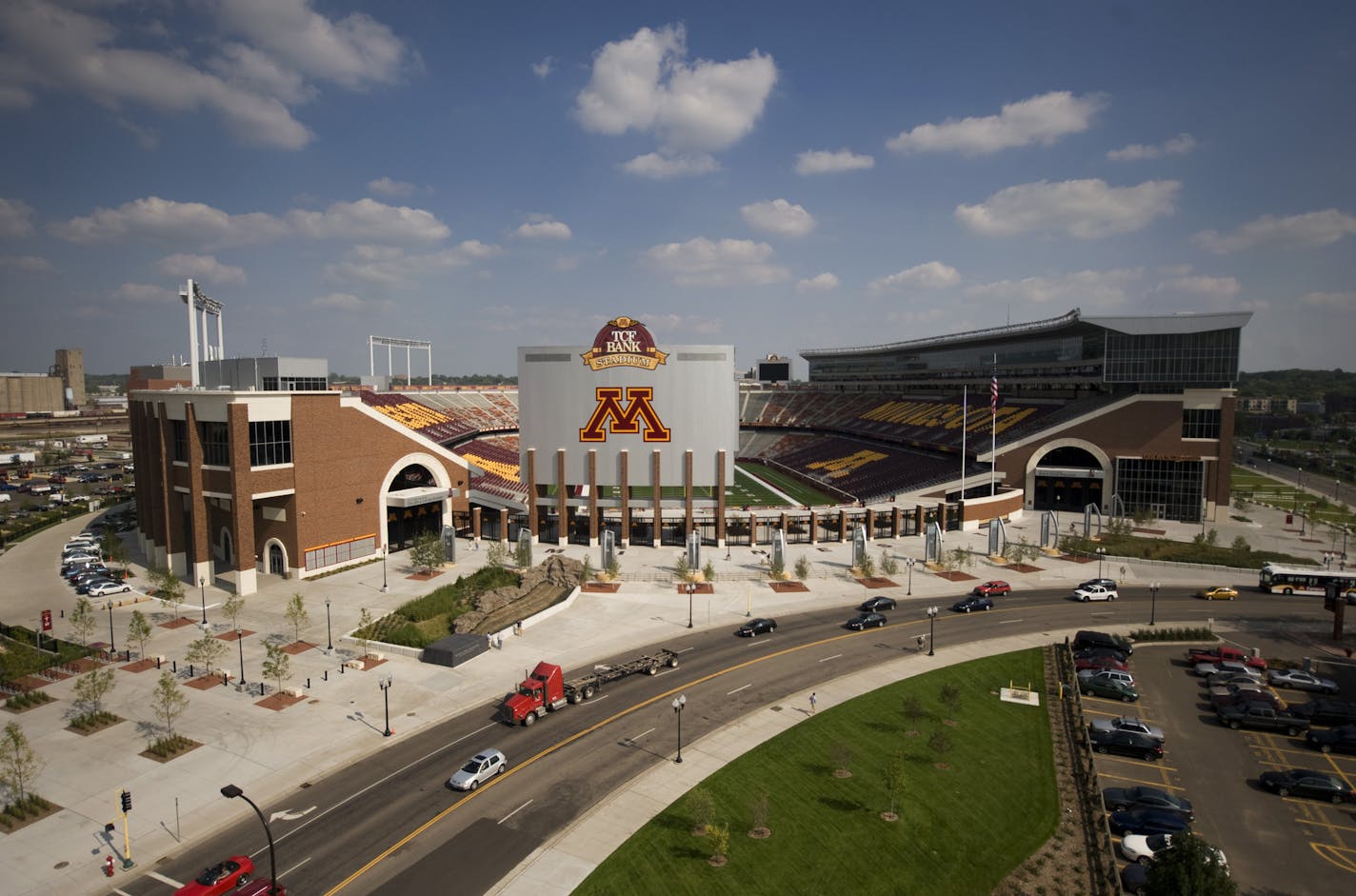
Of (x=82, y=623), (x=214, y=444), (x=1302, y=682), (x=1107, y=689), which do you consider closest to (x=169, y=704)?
(x=82, y=623)

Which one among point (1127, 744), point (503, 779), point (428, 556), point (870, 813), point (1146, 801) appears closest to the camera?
point (870, 813)

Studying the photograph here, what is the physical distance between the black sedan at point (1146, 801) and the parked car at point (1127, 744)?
3.93 meters

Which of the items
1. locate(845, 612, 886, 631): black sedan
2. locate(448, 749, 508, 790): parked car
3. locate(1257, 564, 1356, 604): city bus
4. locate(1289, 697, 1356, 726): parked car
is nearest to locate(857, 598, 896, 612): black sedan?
locate(845, 612, 886, 631): black sedan

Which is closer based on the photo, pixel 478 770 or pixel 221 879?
pixel 221 879

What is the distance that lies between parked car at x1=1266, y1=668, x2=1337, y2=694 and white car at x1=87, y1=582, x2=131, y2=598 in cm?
7657

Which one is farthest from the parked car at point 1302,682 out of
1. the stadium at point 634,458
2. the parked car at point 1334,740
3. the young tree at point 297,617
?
the young tree at point 297,617

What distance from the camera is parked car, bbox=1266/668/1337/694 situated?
38.1 metres

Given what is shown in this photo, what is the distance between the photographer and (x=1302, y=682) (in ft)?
126

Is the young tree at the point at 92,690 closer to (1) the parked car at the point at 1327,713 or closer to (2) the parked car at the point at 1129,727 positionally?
(2) the parked car at the point at 1129,727

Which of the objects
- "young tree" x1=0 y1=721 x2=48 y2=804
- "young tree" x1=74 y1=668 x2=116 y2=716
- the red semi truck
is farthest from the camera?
the red semi truck

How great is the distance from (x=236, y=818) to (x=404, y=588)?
93.0 feet

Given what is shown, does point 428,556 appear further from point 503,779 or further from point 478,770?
point 478,770

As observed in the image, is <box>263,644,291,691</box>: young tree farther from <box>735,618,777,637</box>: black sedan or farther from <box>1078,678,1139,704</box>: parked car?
<box>1078,678,1139,704</box>: parked car

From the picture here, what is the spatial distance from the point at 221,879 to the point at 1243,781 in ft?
127
